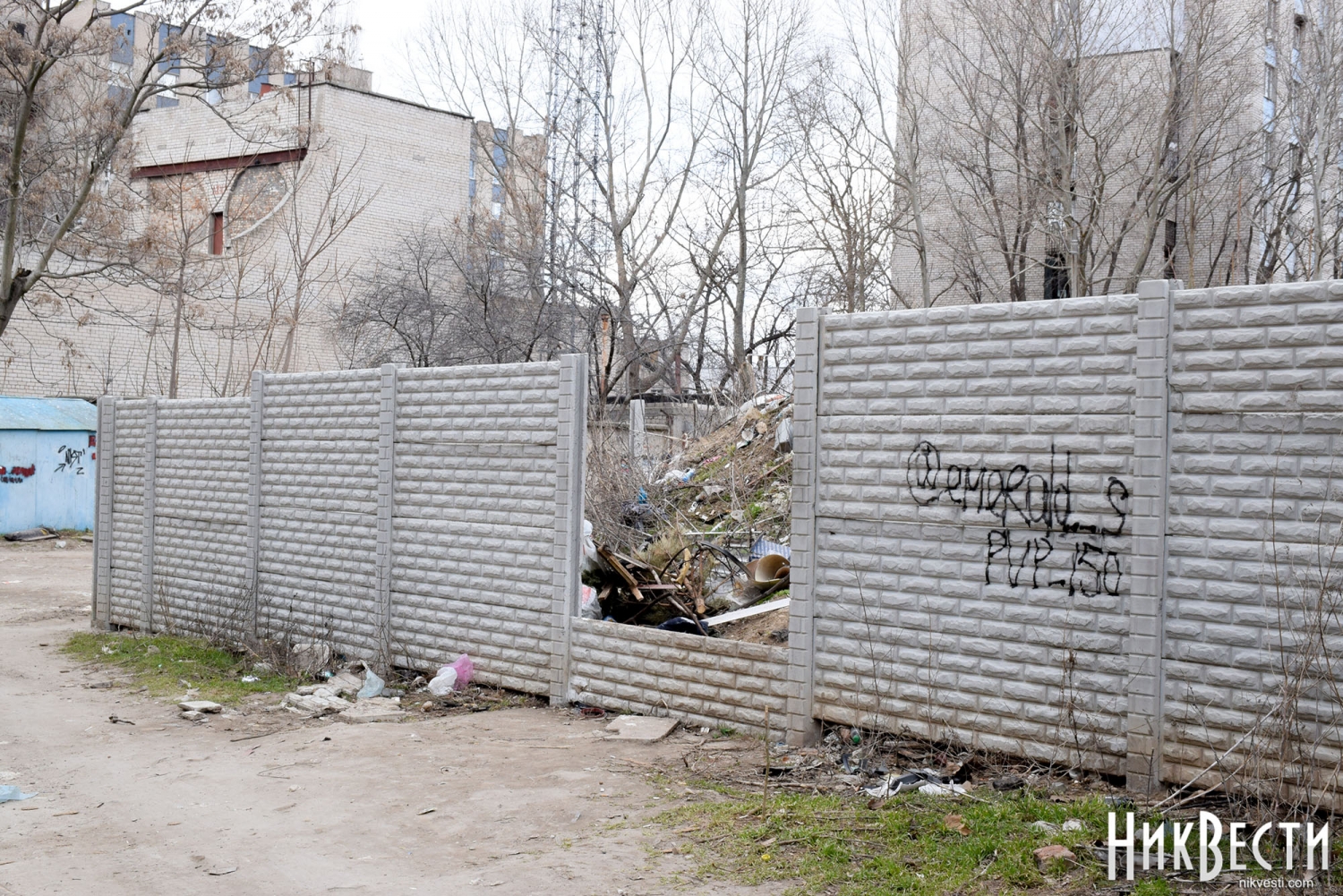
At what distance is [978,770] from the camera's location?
630 cm

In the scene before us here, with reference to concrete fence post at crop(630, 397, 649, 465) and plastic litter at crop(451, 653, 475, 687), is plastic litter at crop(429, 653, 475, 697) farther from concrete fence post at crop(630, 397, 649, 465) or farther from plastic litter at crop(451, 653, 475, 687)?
concrete fence post at crop(630, 397, 649, 465)

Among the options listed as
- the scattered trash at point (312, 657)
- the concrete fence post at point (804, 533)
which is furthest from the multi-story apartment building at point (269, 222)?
the concrete fence post at point (804, 533)

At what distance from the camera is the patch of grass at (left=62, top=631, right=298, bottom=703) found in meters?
10.0

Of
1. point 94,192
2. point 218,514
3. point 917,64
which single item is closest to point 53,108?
point 94,192

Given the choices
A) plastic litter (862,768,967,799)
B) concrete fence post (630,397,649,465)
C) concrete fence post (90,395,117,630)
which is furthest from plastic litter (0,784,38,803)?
concrete fence post (630,397,649,465)

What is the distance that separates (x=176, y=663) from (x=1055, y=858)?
9.12 meters

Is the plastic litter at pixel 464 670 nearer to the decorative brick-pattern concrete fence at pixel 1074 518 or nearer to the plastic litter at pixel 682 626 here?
the plastic litter at pixel 682 626

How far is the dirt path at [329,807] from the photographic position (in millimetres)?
5363

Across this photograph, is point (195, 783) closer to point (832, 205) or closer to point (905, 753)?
point (905, 753)

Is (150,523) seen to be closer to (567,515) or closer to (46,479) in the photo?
(567,515)

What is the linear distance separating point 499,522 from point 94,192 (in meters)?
14.6

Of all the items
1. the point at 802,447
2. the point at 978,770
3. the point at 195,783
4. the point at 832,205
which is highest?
the point at 832,205

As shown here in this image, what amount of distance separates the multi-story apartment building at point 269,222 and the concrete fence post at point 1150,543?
24104 mm

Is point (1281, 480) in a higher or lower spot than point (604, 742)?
higher
